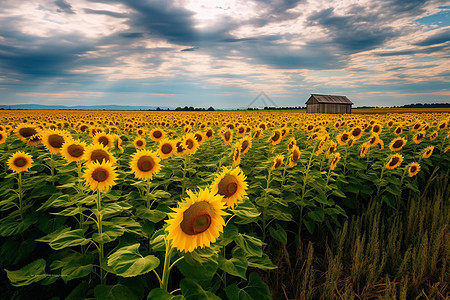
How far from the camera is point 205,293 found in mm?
1920

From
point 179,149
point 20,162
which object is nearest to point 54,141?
point 20,162

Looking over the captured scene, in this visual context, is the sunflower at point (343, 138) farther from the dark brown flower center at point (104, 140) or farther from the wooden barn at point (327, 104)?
the wooden barn at point (327, 104)

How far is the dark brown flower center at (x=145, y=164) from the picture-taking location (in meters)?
3.39

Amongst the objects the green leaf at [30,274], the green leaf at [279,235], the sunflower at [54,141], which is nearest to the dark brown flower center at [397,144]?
the green leaf at [279,235]

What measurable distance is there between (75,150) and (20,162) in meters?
0.88

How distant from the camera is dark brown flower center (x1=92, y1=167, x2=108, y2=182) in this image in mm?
2693

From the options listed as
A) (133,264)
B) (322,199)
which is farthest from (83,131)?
(133,264)

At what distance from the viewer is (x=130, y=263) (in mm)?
1728

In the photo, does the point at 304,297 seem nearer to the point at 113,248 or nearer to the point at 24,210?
the point at 113,248

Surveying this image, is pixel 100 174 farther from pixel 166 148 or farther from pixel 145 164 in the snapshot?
pixel 166 148

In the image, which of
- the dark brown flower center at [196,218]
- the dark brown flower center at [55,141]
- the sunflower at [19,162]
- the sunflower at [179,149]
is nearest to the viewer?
the dark brown flower center at [196,218]

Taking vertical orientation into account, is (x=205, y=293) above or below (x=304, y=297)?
above

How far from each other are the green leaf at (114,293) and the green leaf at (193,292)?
1.71 feet

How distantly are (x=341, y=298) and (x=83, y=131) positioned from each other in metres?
8.70
